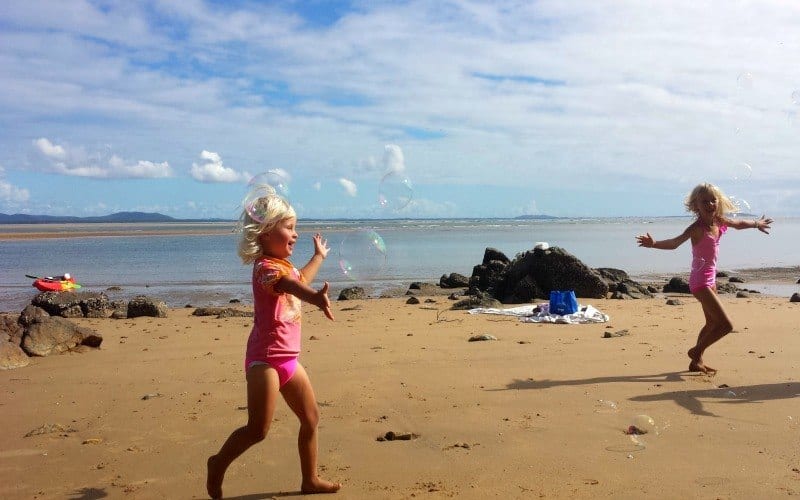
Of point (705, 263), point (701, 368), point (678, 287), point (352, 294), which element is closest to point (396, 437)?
point (701, 368)

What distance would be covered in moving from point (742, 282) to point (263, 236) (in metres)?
18.5

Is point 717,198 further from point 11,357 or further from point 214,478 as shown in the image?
point 11,357

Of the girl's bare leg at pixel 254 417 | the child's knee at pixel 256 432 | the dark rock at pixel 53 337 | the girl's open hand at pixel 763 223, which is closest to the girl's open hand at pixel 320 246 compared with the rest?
the girl's bare leg at pixel 254 417

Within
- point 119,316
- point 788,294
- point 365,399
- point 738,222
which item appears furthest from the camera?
point 788,294

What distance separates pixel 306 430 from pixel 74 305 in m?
11.0

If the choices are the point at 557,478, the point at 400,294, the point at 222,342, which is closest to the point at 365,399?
the point at 557,478

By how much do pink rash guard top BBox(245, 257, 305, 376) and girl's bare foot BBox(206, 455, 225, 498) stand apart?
0.62 meters

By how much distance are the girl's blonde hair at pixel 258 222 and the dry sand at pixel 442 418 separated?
1.48 meters

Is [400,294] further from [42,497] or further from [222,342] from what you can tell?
[42,497]

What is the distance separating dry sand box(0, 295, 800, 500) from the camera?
4.22m

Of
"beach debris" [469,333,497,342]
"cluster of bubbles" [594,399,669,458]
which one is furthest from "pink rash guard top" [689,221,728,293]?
"beach debris" [469,333,497,342]

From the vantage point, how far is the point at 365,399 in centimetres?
611

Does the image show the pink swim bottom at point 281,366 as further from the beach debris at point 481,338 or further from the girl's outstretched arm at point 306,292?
the beach debris at point 481,338

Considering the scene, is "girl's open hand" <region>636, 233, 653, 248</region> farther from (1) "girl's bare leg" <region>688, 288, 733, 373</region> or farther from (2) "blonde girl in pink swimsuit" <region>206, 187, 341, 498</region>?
(2) "blonde girl in pink swimsuit" <region>206, 187, 341, 498</region>
